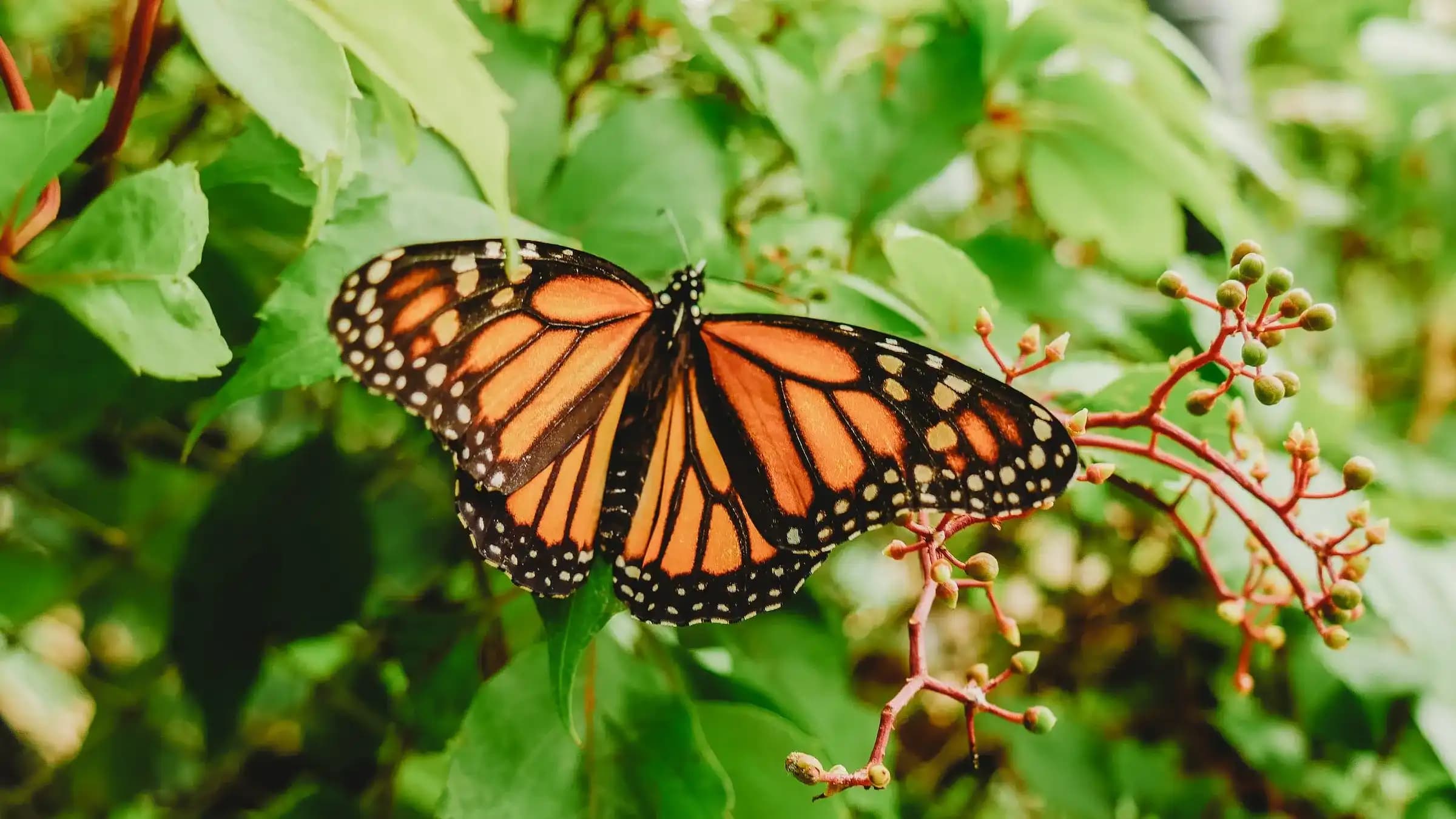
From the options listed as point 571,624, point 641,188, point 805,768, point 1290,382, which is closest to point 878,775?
point 805,768

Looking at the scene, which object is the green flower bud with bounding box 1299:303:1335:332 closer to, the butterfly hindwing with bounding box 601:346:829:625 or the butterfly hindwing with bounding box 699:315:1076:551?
the butterfly hindwing with bounding box 699:315:1076:551

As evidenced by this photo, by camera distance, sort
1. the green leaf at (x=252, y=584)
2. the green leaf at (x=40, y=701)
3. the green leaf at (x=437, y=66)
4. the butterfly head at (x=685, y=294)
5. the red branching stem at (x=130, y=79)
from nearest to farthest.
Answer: the green leaf at (x=437, y=66) → the red branching stem at (x=130, y=79) → the butterfly head at (x=685, y=294) → the green leaf at (x=252, y=584) → the green leaf at (x=40, y=701)

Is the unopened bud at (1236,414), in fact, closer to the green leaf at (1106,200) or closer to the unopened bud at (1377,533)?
the unopened bud at (1377,533)

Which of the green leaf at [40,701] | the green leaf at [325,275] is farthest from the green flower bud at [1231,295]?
the green leaf at [40,701]

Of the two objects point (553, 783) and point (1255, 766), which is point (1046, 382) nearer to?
point (553, 783)

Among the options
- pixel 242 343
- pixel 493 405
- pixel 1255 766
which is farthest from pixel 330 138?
pixel 1255 766

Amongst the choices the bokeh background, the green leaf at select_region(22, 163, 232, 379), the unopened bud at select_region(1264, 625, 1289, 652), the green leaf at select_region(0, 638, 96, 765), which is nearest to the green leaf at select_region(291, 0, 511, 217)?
the bokeh background

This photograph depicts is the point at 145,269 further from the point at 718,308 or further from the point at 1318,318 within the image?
Result: the point at 1318,318
